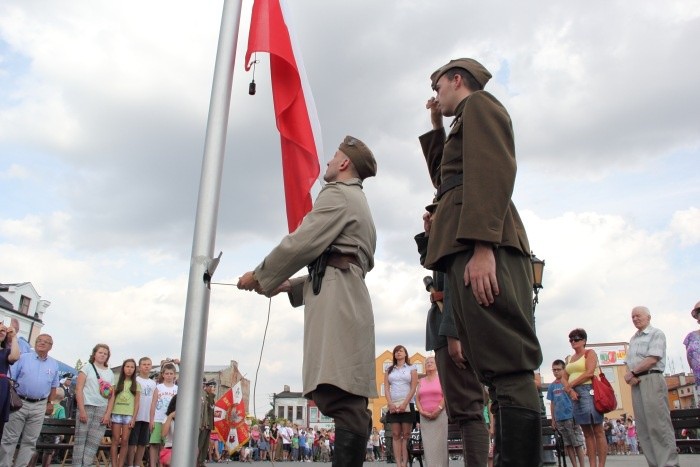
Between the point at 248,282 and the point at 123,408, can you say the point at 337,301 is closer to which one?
the point at 248,282

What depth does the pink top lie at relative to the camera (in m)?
8.66

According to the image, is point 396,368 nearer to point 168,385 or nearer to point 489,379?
point 168,385

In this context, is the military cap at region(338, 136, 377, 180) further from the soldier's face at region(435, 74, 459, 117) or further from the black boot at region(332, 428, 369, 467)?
A: the black boot at region(332, 428, 369, 467)

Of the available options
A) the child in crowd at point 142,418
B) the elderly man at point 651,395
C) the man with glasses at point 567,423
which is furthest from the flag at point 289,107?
the child in crowd at point 142,418

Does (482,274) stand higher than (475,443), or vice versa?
(482,274)

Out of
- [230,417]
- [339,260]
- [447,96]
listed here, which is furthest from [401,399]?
[230,417]

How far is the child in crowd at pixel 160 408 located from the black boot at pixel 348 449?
8.05m

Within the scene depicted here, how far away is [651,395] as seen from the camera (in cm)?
711

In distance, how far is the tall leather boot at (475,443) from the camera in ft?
13.7

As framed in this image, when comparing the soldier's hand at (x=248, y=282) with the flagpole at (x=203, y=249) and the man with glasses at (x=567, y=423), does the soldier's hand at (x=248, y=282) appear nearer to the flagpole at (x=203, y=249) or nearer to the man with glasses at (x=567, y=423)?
the flagpole at (x=203, y=249)

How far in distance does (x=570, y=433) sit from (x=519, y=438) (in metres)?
7.66

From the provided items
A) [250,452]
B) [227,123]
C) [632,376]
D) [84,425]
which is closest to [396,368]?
[632,376]

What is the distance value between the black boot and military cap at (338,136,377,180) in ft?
5.69

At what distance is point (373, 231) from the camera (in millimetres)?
4020
